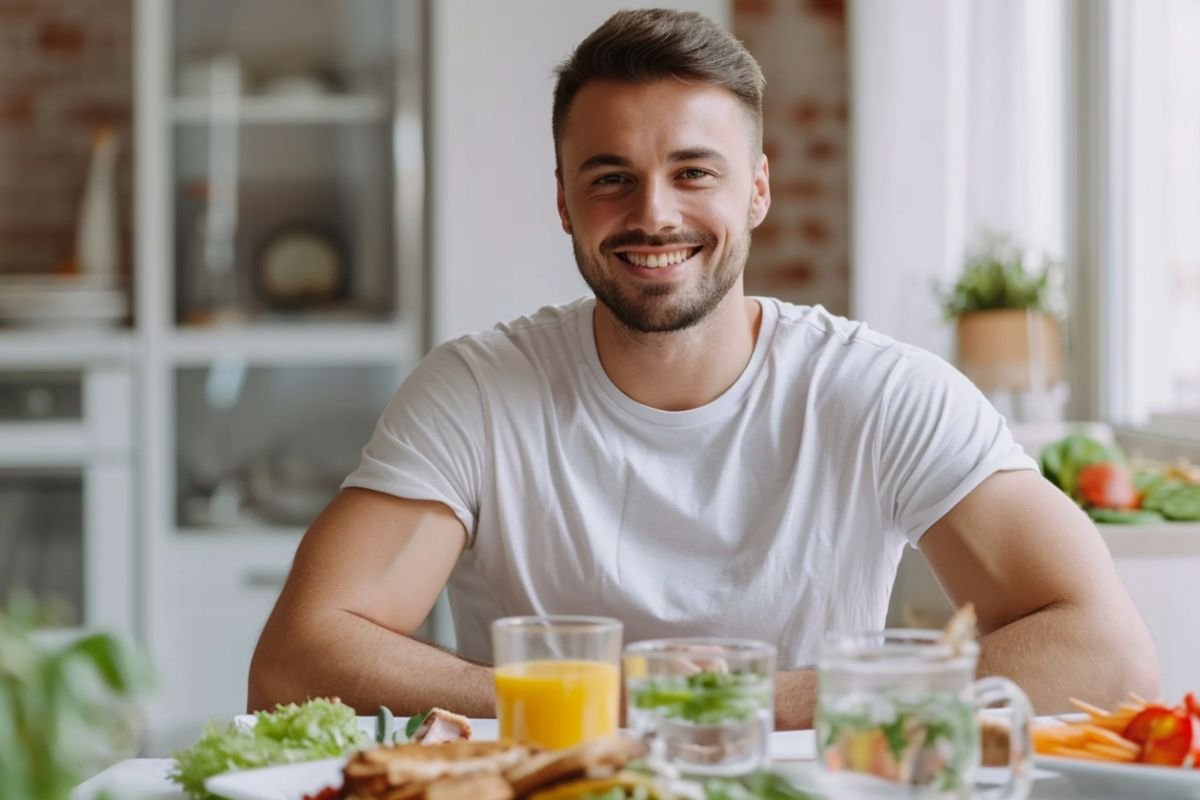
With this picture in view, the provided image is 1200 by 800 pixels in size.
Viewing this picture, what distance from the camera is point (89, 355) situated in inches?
137

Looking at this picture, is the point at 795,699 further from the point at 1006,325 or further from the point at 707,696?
the point at 1006,325

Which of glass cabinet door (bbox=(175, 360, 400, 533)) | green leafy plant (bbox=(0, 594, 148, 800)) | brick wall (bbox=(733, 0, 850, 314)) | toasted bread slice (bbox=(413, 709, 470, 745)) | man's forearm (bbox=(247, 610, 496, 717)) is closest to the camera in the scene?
green leafy plant (bbox=(0, 594, 148, 800))

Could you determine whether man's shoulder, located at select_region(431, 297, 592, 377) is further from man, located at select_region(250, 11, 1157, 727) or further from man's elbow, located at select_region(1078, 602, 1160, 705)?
man's elbow, located at select_region(1078, 602, 1160, 705)

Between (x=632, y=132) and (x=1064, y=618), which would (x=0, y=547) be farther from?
(x=1064, y=618)

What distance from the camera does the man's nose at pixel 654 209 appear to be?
1.64 meters

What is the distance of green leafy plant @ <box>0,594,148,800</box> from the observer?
47 centimetres

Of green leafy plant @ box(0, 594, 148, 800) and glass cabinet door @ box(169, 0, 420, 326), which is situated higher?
glass cabinet door @ box(169, 0, 420, 326)

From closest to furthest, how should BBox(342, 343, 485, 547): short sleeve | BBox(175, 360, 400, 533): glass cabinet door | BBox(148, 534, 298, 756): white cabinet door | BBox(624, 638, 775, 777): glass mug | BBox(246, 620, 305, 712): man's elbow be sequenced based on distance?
BBox(624, 638, 775, 777): glass mug → BBox(246, 620, 305, 712): man's elbow → BBox(342, 343, 485, 547): short sleeve → BBox(148, 534, 298, 756): white cabinet door → BBox(175, 360, 400, 533): glass cabinet door

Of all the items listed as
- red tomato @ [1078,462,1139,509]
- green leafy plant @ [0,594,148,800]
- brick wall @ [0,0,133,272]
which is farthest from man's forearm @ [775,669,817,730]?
brick wall @ [0,0,133,272]

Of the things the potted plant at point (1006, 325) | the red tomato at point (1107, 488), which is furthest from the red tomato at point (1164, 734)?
the potted plant at point (1006, 325)

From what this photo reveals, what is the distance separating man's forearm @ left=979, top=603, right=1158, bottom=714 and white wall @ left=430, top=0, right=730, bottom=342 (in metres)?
2.16

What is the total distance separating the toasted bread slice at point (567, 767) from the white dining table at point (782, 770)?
16 cm

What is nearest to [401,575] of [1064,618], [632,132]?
[632,132]

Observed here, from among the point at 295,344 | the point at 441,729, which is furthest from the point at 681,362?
the point at 295,344
